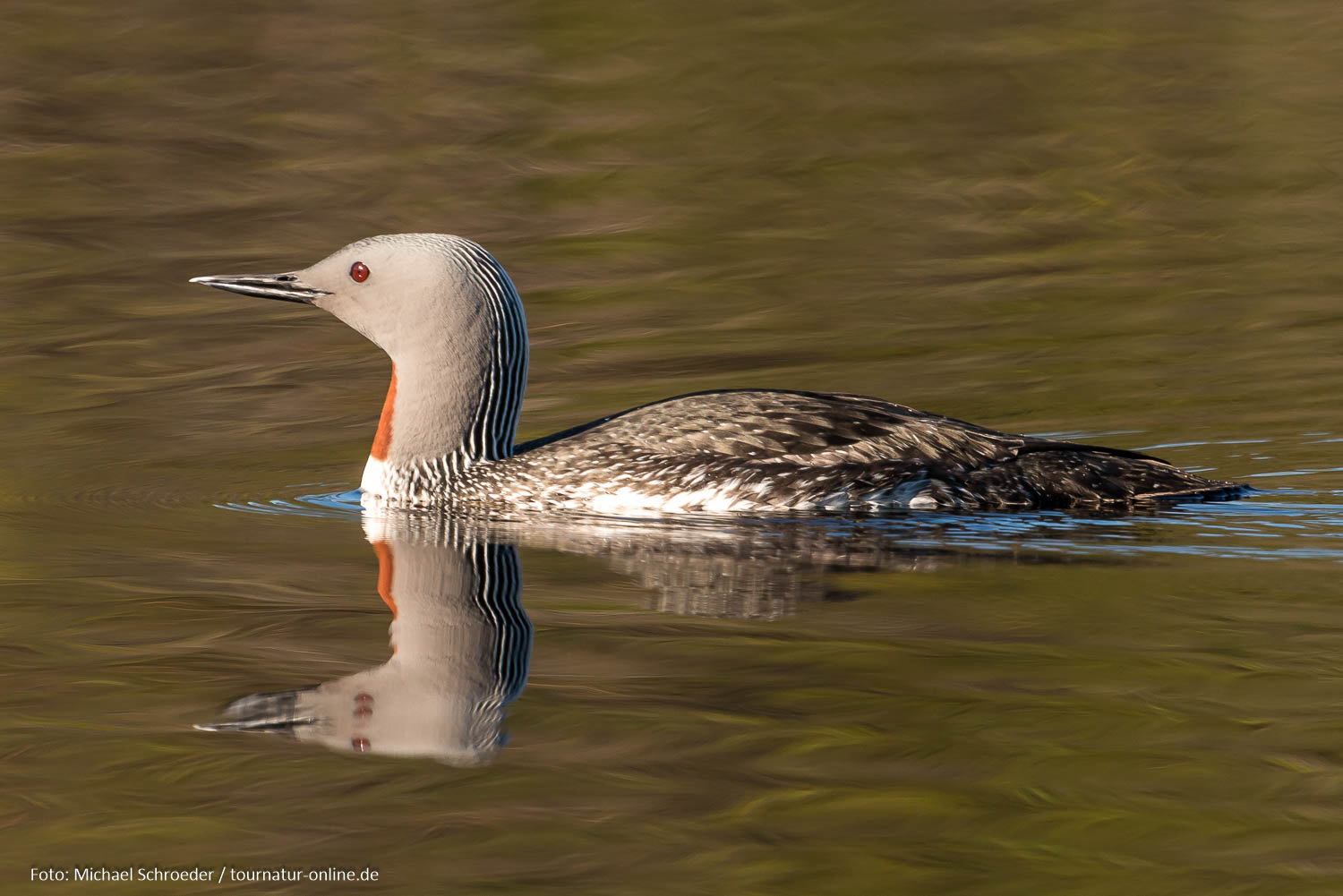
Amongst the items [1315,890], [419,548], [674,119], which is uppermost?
[674,119]

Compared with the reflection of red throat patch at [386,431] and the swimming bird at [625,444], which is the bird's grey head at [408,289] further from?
the reflection of red throat patch at [386,431]

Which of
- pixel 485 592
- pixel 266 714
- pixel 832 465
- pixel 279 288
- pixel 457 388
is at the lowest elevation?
pixel 266 714

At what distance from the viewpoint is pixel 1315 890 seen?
12.4 feet

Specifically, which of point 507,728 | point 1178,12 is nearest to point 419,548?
point 507,728

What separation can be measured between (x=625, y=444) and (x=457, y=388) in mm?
751

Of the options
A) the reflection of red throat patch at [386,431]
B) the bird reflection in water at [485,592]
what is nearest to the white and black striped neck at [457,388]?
the reflection of red throat patch at [386,431]

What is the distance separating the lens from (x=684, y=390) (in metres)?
9.76

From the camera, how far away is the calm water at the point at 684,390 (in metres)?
4.26

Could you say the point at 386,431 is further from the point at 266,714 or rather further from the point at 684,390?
the point at 266,714

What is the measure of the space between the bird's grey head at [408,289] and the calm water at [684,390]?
2.51 ft

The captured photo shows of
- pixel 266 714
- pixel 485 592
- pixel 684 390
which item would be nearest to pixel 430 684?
pixel 266 714

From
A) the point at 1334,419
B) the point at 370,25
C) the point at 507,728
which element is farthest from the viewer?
the point at 370,25

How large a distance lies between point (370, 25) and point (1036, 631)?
49.5 ft

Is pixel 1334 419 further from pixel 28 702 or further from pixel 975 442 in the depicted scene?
pixel 28 702
